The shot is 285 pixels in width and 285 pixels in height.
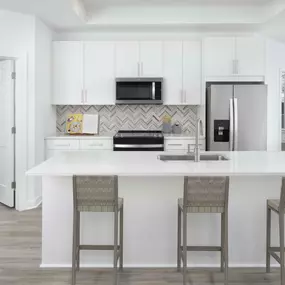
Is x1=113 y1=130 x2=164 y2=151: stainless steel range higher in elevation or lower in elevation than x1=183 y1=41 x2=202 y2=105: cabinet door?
lower

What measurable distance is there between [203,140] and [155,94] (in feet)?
3.15

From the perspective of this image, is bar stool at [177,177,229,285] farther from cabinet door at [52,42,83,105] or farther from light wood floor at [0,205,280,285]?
cabinet door at [52,42,83,105]

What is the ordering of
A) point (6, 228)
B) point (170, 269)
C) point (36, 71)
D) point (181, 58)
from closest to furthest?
point (170, 269), point (6, 228), point (36, 71), point (181, 58)

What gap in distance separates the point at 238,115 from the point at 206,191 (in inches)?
116

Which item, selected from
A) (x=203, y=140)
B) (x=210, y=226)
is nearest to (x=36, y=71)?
(x=203, y=140)

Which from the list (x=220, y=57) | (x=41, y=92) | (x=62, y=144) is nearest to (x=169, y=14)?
(x=220, y=57)

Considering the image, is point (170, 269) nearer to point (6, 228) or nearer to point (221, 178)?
point (221, 178)

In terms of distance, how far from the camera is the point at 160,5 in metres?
5.35

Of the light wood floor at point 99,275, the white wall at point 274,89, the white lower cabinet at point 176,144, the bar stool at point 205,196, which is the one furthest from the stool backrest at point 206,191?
the white wall at point 274,89

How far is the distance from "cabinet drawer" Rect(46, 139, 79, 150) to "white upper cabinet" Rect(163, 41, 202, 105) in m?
1.47

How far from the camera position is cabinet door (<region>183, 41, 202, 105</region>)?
231 inches

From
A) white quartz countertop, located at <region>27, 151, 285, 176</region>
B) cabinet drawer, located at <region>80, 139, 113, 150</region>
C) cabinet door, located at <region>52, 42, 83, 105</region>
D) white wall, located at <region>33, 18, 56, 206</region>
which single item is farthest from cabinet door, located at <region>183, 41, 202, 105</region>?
white quartz countertop, located at <region>27, 151, 285, 176</region>

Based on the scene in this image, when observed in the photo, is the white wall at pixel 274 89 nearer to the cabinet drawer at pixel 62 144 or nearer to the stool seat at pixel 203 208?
the cabinet drawer at pixel 62 144

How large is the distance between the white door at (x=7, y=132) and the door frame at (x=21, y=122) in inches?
2.4
